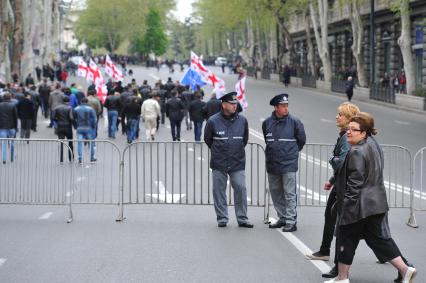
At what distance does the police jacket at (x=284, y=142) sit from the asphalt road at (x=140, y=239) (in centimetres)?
84

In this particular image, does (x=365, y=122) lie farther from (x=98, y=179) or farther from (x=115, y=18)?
(x=115, y=18)

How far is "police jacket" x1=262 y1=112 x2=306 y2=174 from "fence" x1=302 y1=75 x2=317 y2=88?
49.1 meters

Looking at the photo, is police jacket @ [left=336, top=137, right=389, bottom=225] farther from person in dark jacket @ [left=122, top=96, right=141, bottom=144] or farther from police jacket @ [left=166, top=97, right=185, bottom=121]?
person in dark jacket @ [left=122, top=96, right=141, bottom=144]

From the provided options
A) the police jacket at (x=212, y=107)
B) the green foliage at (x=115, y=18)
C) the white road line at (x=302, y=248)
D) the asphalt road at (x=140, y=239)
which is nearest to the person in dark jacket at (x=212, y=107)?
the police jacket at (x=212, y=107)

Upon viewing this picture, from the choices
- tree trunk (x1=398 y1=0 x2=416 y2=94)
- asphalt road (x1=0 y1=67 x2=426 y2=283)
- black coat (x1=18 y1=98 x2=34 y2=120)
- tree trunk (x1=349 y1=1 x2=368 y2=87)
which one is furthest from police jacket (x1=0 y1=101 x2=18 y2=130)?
tree trunk (x1=349 y1=1 x2=368 y2=87)

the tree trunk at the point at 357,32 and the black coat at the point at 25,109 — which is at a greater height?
the tree trunk at the point at 357,32

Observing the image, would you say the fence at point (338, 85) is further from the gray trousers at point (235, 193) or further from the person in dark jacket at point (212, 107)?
the gray trousers at point (235, 193)

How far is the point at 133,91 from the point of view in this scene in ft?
92.7

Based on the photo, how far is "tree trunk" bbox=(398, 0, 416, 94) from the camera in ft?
128

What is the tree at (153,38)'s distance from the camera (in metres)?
134

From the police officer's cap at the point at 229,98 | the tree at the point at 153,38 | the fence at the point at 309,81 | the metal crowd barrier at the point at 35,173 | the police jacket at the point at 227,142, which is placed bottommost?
the metal crowd barrier at the point at 35,173

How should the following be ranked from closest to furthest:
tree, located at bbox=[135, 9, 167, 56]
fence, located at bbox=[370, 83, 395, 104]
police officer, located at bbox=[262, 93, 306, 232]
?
police officer, located at bbox=[262, 93, 306, 232] < fence, located at bbox=[370, 83, 395, 104] < tree, located at bbox=[135, 9, 167, 56]

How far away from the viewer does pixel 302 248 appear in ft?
35.2

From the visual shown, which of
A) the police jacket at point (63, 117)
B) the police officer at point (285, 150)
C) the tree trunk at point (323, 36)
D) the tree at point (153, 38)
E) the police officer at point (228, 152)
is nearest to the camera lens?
the police officer at point (285, 150)
